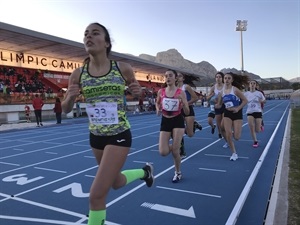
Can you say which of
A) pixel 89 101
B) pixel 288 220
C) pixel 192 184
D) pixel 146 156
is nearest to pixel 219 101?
pixel 146 156

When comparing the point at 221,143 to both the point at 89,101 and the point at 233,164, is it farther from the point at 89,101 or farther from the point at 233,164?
the point at 89,101

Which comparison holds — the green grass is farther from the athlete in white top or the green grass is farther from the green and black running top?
the green and black running top

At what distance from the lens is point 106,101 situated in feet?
9.43

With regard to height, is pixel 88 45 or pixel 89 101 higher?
pixel 88 45

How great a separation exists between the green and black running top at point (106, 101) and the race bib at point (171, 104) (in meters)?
2.70

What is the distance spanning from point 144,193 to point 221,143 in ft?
17.9

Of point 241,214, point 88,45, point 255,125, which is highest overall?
point 88,45

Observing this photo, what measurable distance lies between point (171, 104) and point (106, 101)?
2.85 m

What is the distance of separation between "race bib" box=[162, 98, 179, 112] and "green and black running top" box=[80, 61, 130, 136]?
270 centimetres

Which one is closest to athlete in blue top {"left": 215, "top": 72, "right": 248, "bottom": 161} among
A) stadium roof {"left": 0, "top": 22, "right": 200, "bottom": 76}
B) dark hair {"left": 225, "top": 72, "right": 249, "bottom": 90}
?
dark hair {"left": 225, "top": 72, "right": 249, "bottom": 90}

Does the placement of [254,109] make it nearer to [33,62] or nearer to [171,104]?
[171,104]

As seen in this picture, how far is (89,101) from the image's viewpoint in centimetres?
295

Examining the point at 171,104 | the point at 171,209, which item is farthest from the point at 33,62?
the point at 171,209

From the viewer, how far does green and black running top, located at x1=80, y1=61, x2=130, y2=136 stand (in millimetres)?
2848
